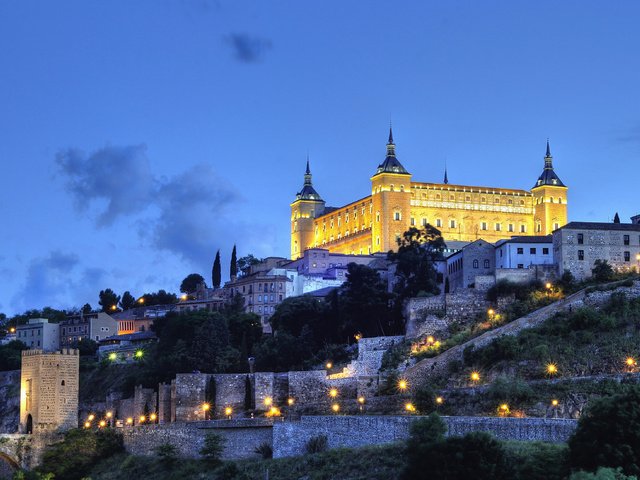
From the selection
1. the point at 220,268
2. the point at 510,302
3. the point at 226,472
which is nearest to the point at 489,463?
the point at 226,472

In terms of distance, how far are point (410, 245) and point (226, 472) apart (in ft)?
119

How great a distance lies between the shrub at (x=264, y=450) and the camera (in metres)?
55.2

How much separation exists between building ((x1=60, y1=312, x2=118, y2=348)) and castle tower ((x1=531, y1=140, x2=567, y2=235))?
138 ft

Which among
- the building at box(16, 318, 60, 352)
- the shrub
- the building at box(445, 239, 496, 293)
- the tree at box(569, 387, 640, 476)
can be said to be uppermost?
the building at box(445, 239, 496, 293)

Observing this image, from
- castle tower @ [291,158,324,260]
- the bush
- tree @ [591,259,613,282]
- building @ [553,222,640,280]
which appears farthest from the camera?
castle tower @ [291,158,324,260]

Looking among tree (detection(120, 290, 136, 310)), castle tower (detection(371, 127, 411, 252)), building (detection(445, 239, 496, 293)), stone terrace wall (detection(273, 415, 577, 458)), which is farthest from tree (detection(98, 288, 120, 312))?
stone terrace wall (detection(273, 415, 577, 458))

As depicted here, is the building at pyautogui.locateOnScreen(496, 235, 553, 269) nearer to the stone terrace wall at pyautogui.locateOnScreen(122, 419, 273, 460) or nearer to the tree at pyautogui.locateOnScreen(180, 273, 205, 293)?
the stone terrace wall at pyautogui.locateOnScreen(122, 419, 273, 460)

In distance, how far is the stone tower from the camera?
226ft

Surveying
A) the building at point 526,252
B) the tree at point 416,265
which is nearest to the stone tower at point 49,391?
the tree at point 416,265

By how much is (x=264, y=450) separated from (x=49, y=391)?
60.8 ft

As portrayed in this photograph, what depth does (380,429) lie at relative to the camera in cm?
5175

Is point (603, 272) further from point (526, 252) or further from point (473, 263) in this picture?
point (473, 263)

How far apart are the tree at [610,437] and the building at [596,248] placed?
34.3m

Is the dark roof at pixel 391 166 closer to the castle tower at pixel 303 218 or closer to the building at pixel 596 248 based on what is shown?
the castle tower at pixel 303 218
